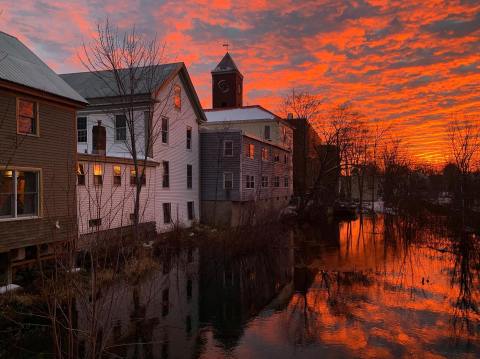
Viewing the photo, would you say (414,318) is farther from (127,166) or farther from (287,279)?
(127,166)

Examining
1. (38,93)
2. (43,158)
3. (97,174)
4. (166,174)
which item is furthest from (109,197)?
(166,174)

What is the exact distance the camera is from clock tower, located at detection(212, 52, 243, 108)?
61312mm

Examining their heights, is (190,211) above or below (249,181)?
below

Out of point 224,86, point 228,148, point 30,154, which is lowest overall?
point 30,154

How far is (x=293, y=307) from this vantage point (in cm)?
1436

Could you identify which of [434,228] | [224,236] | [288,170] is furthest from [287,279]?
[288,170]

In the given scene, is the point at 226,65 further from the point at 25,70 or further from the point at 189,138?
the point at 25,70

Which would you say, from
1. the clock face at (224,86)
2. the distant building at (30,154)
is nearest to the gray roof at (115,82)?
the distant building at (30,154)

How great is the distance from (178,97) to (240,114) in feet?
73.2

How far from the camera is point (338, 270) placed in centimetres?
2030

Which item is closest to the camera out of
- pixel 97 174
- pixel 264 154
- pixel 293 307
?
pixel 293 307

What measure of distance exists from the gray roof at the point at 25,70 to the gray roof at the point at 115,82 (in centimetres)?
727

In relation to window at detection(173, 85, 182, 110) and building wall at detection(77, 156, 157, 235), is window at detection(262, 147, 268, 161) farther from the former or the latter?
building wall at detection(77, 156, 157, 235)

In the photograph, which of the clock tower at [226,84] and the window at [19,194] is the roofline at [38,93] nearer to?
the window at [19,194]
